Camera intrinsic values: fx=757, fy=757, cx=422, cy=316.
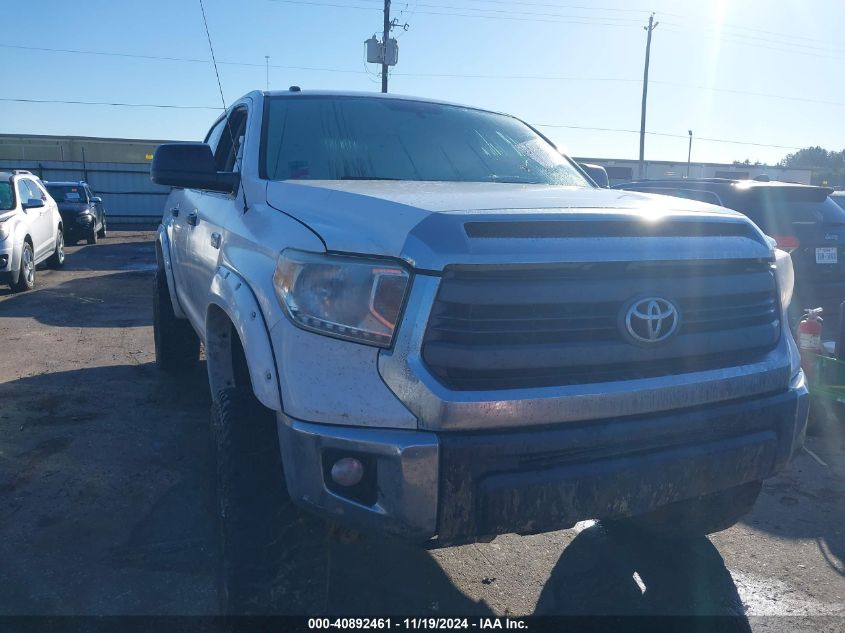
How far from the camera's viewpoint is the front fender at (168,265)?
5.02 m

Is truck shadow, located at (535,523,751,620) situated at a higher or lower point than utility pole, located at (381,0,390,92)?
lower

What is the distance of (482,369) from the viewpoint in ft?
7.00

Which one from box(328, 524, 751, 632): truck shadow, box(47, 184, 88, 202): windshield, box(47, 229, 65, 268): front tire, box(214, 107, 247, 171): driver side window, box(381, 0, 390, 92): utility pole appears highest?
box(381, 0, 390, 92): utility pole

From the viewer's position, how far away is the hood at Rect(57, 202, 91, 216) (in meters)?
18.7

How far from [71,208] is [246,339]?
60.7ft

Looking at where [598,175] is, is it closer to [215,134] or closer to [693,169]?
[215,134]

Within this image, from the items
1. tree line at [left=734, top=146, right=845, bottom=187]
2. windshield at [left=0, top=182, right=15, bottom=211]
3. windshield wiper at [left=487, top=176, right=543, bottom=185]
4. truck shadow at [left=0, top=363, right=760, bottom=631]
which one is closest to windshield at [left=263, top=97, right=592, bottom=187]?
windshield wiper at [left=487, top=176, right=543, bottom=185]

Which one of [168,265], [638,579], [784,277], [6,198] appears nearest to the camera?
[784,277]

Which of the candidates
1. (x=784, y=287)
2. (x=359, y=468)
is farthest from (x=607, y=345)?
(x=784, y=287)

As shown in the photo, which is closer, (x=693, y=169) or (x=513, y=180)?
(x=513, y=180)

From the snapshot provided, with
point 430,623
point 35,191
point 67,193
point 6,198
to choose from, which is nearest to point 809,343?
point 430,623

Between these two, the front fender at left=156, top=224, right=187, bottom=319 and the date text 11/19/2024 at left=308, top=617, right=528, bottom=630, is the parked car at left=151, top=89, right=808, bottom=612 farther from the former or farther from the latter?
the front fender at left=156, top=224, right=187, bottom=319

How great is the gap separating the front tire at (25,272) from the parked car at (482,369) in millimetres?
8979

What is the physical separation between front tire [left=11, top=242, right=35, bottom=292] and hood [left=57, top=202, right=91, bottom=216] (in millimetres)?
8451
